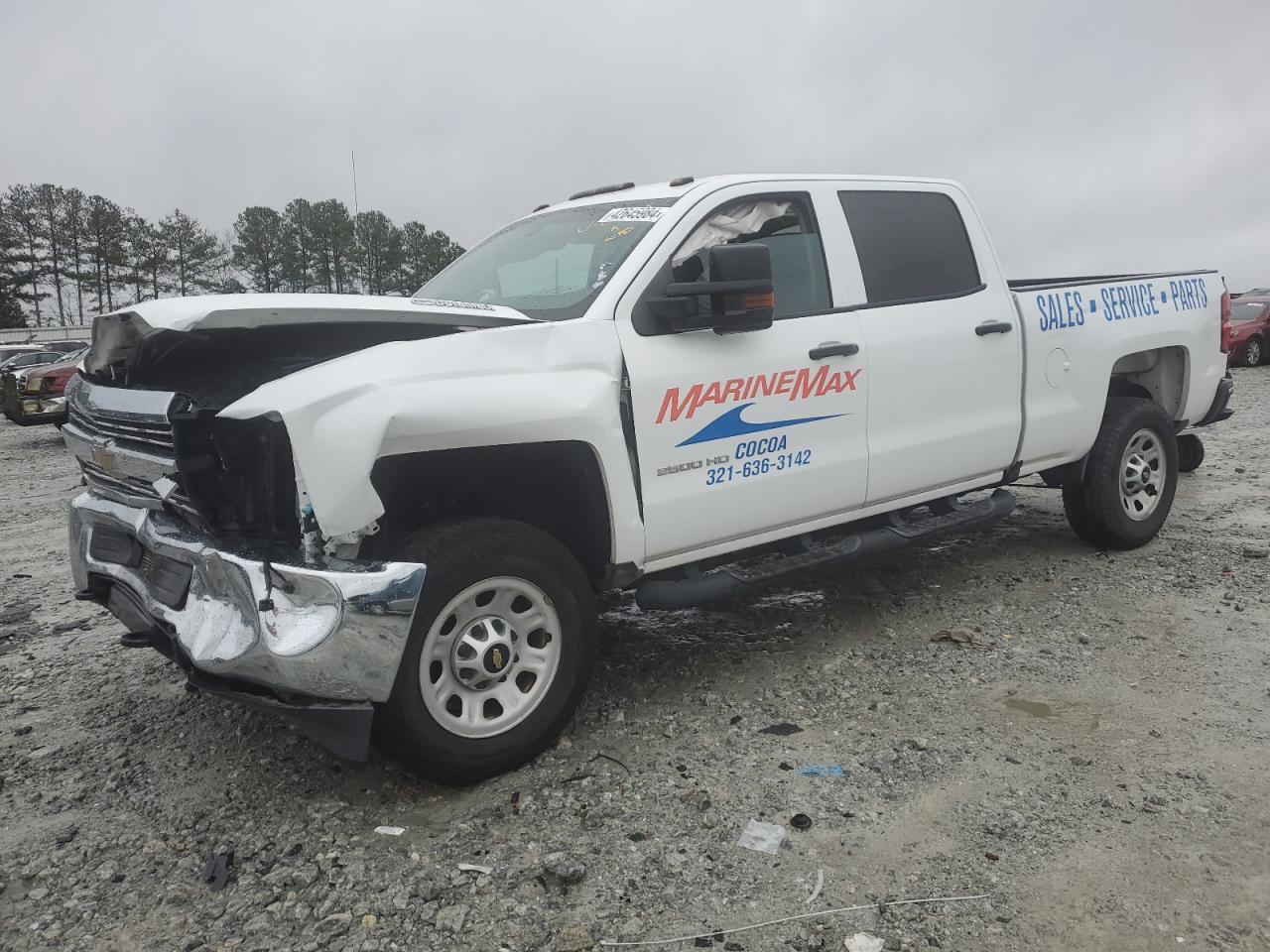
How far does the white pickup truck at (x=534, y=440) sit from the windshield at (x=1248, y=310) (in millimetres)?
19059

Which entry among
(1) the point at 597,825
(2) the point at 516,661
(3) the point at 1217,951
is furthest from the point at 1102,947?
(2) the point at 516,661

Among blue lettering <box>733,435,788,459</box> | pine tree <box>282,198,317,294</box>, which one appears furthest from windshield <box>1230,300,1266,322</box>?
pine tree <box>282,198,317,294</box>

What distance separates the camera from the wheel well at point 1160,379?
5590 millimetres

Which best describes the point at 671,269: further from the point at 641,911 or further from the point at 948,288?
the point at 641,911

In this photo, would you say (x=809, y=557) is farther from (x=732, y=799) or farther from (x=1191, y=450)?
(x=1191, y=450)

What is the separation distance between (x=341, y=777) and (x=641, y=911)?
1281 mm

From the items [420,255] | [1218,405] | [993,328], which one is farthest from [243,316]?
[420,255]

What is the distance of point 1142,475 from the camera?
5.46m

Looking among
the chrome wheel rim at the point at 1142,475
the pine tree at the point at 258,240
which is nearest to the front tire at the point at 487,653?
the chrome wheel rim at the point at 1142,475

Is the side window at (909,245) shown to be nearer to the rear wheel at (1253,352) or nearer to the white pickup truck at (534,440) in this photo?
the white pickup truck at (534,440)

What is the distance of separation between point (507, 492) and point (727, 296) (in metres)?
1.04

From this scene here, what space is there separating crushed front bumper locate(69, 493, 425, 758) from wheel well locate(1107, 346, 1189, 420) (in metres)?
4.60

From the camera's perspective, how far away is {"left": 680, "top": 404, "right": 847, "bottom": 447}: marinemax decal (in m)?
3.46

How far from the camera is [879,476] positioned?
4.08m
